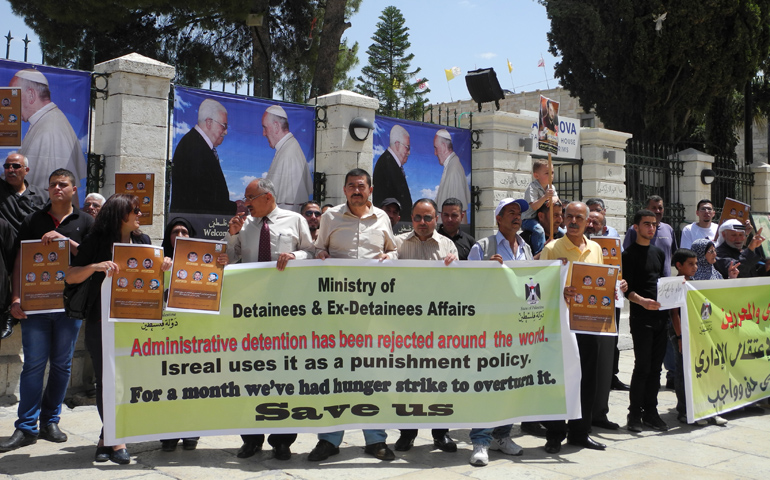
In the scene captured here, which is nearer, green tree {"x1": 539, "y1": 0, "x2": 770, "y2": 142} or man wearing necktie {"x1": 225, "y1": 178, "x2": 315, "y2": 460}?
man wearing necktie {"x1": 225, "y1": 178, "x2": 315, "y2": 460}

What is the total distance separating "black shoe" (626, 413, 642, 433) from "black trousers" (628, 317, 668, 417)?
3 cm

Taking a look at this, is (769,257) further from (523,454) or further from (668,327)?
(523,454)

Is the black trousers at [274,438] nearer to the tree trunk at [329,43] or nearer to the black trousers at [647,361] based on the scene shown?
the black trousers at [647,361]

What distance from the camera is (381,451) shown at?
4844 millimetres

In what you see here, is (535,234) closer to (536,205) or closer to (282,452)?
(536,205)

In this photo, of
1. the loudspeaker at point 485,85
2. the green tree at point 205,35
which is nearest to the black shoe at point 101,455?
the loudspeaker at point 485,85

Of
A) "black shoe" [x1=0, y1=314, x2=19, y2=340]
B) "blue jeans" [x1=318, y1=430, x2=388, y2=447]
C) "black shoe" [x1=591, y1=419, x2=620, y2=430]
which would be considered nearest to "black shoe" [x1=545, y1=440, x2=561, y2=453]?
"black shoe" [x1=591, y1=419, x2=620, y2=430]

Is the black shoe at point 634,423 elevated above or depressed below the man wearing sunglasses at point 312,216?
below

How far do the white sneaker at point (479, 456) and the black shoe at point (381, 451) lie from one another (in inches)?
21.5

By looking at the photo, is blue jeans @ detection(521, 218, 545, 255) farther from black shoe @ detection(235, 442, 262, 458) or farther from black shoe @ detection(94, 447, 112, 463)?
black shoe @ detection(94, 447, 112, 463)

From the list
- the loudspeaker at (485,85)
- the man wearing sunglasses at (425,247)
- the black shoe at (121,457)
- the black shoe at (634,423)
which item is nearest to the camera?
the black shoe at (121,457)

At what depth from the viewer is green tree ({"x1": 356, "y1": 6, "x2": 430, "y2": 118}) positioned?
4647cm

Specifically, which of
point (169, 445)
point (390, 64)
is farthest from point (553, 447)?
point (390, 64)

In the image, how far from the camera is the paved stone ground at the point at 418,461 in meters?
4.50
